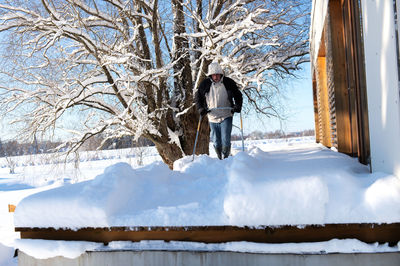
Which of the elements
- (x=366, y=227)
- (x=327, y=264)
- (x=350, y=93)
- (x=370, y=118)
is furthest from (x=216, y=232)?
(x=350, y=93)

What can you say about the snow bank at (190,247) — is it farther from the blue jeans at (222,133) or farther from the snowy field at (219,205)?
the blue jeans at (222,133)

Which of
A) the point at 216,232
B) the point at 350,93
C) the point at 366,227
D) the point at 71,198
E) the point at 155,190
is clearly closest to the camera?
the point at 366,227

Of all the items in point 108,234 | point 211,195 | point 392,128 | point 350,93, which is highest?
point 350,93

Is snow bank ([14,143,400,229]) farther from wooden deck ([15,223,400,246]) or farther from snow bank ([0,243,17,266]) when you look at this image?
snow bank ([0,243,17,266])

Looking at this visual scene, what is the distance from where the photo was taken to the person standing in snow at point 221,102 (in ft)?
16.5

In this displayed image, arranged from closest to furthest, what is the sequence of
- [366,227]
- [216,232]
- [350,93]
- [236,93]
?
[366,227] → [216,232] → [350,93] → [236,93]

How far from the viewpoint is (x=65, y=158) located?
30.5 feet

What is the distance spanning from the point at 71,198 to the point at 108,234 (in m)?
0.42

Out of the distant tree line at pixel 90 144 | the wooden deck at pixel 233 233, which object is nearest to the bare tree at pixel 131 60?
the distant tree line at pixel 90 144

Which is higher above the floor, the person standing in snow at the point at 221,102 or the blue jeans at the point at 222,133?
the person standing in snow at the point at 221,102

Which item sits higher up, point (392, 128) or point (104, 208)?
point (392, 128)

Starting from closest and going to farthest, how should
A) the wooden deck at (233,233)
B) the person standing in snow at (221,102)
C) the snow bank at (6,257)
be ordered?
the wooden deck at (233,233) → the snow bank at (6,257) → the person standing in snow at (221,102)

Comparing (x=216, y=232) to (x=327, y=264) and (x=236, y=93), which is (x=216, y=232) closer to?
(x=327, y=264)

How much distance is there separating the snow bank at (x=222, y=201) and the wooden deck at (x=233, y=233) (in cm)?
4
